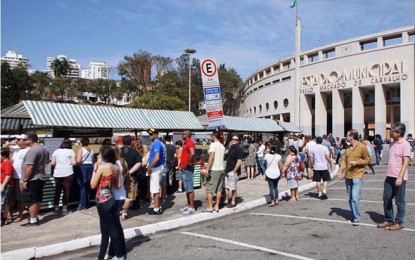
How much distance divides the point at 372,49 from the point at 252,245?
47.0m

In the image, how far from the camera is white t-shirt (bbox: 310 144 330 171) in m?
10.4

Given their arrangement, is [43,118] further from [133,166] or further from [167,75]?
[167,75]

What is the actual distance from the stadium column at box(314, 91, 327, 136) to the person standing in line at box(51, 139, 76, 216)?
162 ft

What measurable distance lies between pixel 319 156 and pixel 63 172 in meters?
6.88

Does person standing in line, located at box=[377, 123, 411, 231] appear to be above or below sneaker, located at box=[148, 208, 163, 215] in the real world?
above

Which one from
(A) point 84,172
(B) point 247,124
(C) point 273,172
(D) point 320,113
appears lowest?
(C) point 273,172

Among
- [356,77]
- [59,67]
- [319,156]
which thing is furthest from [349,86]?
[59,67]

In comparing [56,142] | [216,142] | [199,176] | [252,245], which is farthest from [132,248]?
[199,176]

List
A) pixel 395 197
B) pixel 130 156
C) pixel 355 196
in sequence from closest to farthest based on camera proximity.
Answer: pixel 395 197, pixel 355 196, pixel 130 156

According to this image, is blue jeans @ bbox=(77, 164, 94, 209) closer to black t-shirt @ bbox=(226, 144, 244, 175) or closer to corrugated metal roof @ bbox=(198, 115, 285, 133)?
black t-shirt @ bbox=(226, 144, 244, 175)

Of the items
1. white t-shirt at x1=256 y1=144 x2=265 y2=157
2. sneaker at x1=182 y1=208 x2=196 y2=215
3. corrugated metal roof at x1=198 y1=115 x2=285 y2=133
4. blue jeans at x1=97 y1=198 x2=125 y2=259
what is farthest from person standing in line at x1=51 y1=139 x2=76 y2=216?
corrugated metal roof at x1=198 y1=115 x2=285 y2=133

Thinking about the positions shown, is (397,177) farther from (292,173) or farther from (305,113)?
(305,113)

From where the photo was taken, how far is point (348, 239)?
6195 mm

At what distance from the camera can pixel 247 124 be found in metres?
24.4
